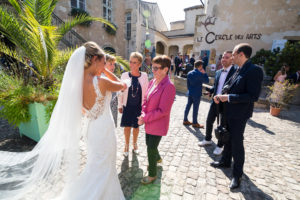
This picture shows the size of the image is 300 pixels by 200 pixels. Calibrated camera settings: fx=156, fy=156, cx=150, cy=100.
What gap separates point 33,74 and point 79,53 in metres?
3.25

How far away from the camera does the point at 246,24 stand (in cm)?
1209

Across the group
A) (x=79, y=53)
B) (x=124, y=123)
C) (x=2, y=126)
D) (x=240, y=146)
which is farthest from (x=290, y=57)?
(x=2, y=126)

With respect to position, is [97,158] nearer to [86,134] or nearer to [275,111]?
[86,134]

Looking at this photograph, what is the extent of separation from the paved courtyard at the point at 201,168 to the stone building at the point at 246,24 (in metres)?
9.83

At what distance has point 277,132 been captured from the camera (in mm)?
5078

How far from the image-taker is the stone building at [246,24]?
11.0 metres

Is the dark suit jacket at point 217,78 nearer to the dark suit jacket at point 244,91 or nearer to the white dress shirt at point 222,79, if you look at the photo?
the white dress shirt at point 222,79

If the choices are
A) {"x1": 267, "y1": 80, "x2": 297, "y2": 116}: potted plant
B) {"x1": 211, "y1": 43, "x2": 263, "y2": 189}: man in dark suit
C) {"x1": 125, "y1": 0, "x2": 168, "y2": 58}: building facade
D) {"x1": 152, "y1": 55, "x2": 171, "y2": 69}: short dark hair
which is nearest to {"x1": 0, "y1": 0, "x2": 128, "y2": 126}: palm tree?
{"x1": 152, "y1": 55, "x2": 171, "y2": 69}: short dark hair

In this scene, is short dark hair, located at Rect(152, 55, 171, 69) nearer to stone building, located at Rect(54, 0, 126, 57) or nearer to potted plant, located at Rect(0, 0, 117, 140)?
potted plant, located at Rect(0, 0, 117, 140)

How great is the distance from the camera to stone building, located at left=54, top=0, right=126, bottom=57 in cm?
994

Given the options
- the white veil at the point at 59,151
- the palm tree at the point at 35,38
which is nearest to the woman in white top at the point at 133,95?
the white veil at the point at 59,151

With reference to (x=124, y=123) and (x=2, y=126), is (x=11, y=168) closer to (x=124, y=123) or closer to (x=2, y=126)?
(x=124, y=123)

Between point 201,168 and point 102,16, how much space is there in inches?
519

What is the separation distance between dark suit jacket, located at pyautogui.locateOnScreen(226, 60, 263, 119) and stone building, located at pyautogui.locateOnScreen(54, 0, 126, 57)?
36.4 feet
